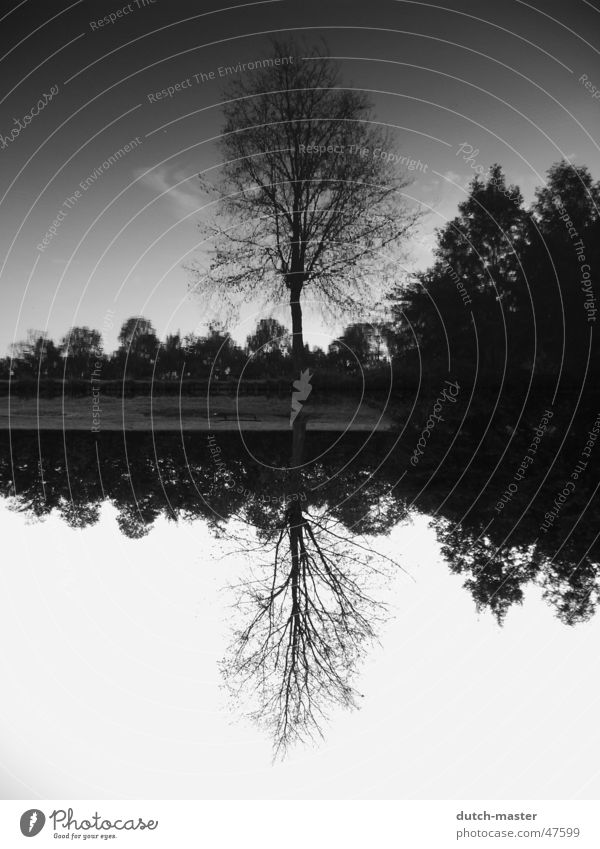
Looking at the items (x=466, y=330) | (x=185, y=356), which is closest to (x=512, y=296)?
(x=466, y=330)

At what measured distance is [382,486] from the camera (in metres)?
7.94

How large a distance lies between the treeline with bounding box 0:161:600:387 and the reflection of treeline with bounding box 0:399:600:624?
50.9 inches

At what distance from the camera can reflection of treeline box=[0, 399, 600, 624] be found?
5821 millimetres

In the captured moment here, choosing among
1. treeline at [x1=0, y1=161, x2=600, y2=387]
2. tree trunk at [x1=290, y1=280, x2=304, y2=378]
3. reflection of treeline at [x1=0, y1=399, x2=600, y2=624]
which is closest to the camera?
reflection of treeline at [x1=0, y1=399, x2=600, y2=624]

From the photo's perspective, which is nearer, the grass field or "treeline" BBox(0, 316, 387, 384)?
"treeline" BBox(0, 316, 387, 384)

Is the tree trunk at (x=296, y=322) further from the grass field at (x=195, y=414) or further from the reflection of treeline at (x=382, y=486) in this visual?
the reflection of treeline at (x=382, y=486)

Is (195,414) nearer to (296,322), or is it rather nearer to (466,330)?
(296,322)

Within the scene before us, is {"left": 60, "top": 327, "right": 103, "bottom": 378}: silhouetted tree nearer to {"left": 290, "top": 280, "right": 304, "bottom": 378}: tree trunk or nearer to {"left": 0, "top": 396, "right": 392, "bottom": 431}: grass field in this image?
{"left": 0, "top": 396, "right": 392, "bottom": 431}: grass field

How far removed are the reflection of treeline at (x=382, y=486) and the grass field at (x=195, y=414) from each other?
1.21 ft

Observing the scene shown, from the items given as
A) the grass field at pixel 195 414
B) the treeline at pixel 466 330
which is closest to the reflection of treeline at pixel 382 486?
the grass field at pixel 195 414

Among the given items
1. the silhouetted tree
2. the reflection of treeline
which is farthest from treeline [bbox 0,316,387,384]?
the reflection of treeline

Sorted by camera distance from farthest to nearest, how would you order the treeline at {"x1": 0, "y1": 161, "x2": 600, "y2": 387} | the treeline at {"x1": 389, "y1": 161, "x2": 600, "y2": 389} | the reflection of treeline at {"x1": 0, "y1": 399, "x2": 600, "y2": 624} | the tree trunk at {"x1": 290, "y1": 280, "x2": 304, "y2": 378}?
1. the treeline at {"x1": 389, "y1": 161, "x2": 600, "y2": 389}
2. the treeline at {"x1": 0, "y1": 161, "x2": 600, "y2": 387}
3. the tree trunk at {"x1": 290, "y1": 280, "x2": 304, "y2": 378}
4. the reflection of treeline at {"x1": 0, "y1": 399, "x2": 600, "y2": 624}

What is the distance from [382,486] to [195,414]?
178 inches

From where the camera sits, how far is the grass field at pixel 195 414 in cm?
1031
